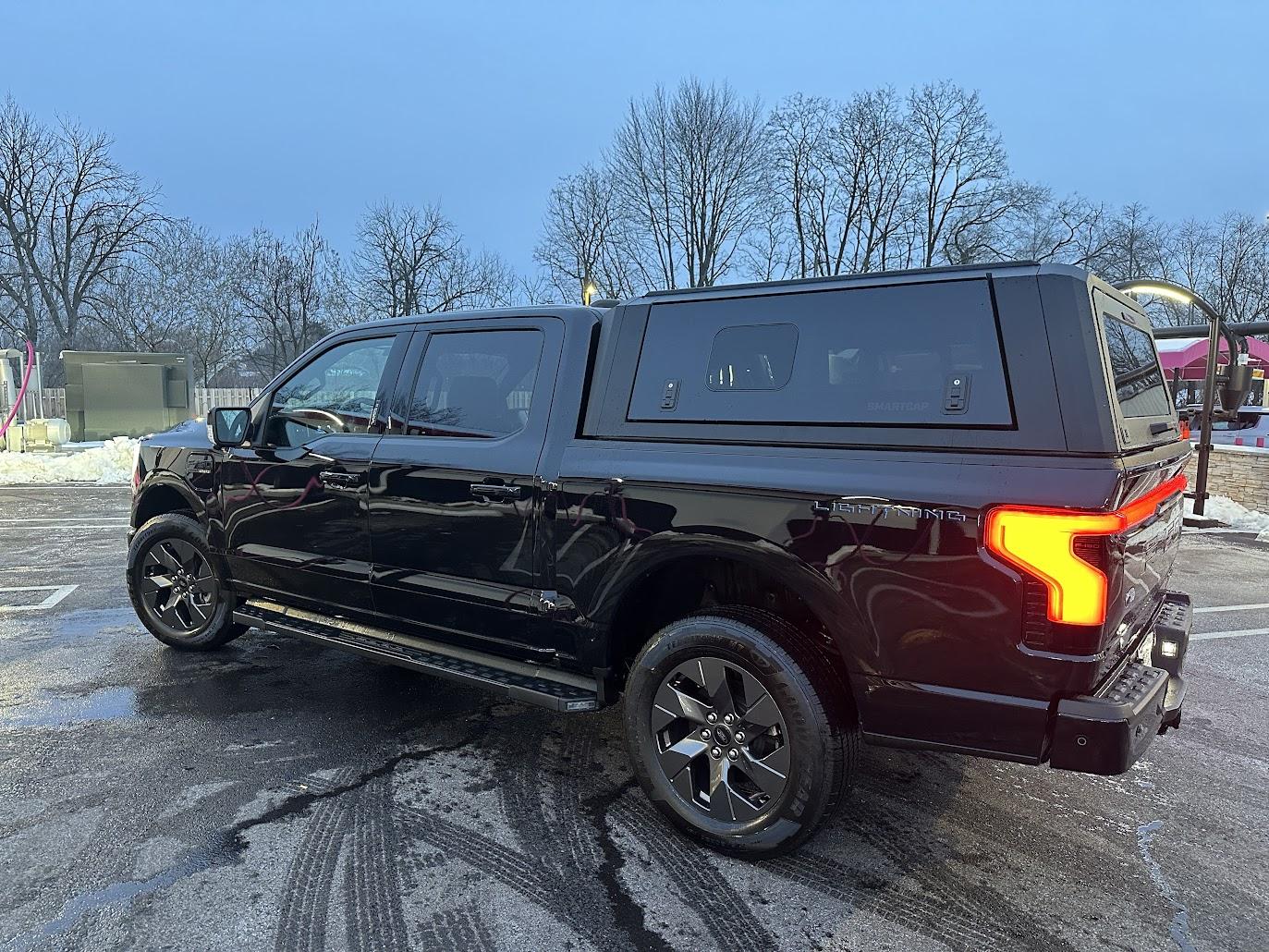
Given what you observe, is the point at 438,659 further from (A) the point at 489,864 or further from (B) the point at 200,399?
A: (B) the point at 200,399

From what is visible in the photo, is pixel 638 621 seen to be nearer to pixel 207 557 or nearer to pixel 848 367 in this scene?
pixel 848 367

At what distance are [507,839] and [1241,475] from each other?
1265 centimetres

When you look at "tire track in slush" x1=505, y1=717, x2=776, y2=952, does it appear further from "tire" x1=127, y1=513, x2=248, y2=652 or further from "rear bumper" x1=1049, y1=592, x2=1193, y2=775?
"tire" x1=127, y1=513, x2=248, y2=652

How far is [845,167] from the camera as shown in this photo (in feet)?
128

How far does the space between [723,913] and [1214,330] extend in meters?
11.0

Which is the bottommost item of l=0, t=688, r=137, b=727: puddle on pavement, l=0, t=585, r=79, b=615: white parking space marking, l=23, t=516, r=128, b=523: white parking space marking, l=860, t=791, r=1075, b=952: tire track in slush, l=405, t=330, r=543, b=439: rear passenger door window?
l=860, t=791, r=1075, b=952: tire track in slush

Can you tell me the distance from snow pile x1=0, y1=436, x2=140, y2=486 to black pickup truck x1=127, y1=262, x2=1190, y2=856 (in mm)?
12944

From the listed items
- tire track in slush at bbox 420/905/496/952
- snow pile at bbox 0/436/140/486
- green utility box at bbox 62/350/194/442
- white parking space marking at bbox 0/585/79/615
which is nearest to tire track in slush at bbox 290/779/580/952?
tire track in slush at bbox 420/905/496/952

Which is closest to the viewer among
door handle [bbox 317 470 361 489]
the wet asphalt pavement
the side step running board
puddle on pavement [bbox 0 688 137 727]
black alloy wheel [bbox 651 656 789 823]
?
the wet asphalt pavement

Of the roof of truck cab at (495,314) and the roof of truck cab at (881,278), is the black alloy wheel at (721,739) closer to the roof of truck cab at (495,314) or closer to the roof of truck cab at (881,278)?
the roof of truck cab at (881,278)

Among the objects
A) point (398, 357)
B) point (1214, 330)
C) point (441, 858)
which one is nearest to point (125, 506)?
point (398, 357)

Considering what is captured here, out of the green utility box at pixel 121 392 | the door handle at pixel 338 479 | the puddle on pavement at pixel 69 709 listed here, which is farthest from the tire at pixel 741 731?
the green utility box at pixel 121 392

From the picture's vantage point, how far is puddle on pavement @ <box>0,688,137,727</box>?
3.98 metres

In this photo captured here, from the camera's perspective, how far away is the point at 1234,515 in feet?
35.9
